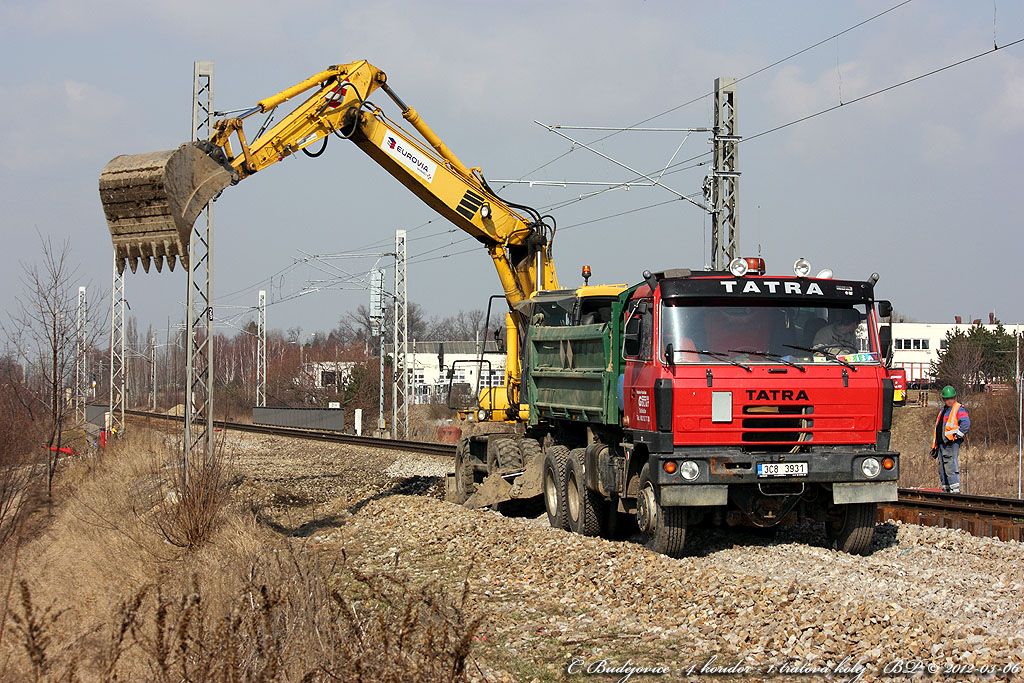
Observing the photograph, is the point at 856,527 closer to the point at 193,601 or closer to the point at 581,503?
the point at 581,503

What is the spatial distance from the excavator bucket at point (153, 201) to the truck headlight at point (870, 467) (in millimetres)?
8396

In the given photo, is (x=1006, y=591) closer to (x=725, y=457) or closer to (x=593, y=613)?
(x=725, y=457)

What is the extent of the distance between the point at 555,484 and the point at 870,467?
472 centimetres

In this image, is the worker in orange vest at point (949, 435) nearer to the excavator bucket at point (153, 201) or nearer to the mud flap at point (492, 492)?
the mud flap at point (492, 492)

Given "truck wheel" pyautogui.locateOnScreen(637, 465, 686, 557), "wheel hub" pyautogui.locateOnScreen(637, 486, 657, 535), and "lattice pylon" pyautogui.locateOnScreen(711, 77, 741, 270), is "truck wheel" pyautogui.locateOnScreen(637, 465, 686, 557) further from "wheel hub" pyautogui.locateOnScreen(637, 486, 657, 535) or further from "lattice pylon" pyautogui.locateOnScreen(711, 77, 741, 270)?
"lattice pylon" pyautogui.locateOnScreen(711, 77, 741, 270)

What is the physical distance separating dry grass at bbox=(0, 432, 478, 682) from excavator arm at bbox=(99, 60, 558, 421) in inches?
132

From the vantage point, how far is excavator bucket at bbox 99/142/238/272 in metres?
13.9

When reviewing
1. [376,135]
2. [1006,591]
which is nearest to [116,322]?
[376,135]

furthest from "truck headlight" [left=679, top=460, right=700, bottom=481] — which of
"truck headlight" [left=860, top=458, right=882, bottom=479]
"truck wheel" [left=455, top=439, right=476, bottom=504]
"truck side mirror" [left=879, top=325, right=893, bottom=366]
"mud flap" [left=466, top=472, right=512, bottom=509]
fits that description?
"truck wheel" [left=455, top=439, right=476, bottom=504]

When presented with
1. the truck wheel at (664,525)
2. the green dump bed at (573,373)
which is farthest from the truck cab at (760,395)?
the green dump bed at (573,373)

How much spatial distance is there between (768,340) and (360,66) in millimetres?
8425

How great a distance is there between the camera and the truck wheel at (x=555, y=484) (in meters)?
14.5

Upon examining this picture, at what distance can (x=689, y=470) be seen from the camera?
36.0ft

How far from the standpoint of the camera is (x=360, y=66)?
16.9 m
